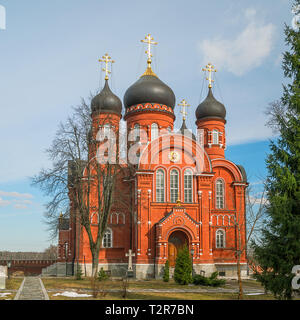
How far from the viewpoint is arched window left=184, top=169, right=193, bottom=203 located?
93.9 feet

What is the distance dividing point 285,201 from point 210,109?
923 inches

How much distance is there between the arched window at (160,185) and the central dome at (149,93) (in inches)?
267

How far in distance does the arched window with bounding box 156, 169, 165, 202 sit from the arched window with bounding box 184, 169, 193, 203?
5.21 feet

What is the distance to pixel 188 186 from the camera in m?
28.8

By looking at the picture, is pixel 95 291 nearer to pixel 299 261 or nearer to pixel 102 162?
pixel 299 261

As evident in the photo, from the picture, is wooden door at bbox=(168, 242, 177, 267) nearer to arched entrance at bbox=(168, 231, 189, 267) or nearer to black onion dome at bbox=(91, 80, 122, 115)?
arched entrance at bbox=(168, 231, 189, 267)

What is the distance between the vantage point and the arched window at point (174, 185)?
93.3 feet

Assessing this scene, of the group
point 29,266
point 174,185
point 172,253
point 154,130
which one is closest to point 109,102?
point 154,130

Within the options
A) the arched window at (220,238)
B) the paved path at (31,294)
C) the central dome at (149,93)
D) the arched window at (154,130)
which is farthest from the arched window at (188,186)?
the paved path at (31,294)

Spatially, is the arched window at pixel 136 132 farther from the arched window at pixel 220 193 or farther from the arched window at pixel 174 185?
the arched window at pixel 220 193

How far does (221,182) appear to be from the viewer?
31000 mm

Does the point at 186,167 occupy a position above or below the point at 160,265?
above

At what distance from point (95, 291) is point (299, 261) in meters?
7.40
